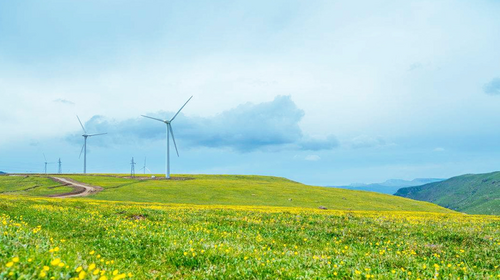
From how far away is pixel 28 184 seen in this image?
301ft

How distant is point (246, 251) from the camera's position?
40.0 ft

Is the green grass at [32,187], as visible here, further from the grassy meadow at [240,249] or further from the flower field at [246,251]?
the flower field at [246,251]

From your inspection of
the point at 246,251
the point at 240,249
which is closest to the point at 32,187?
the point at 240,249

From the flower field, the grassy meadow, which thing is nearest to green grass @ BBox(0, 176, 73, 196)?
the grassy meadow

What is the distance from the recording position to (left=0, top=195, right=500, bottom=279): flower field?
8.41 m

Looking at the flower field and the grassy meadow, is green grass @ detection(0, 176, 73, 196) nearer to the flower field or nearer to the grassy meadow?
the grassy meadow

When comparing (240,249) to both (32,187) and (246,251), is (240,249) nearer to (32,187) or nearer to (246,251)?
(246,251)

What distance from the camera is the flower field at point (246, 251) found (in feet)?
27.6

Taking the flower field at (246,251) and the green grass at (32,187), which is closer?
the flower field at (246,251)

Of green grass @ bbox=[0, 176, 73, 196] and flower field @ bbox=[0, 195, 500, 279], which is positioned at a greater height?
flower field @ bbox=[0, 195, 500, 279]

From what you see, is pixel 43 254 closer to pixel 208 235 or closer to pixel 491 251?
pixel 208 235

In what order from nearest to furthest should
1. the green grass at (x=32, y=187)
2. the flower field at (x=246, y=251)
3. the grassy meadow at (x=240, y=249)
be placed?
the flower field at (x=246, y=251) < the grassy meadow at (x=240, y=249) < the green grass at (x=32, y=187)

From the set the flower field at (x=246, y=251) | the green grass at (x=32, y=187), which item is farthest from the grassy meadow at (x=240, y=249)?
the green grass at (x=32, y=187)

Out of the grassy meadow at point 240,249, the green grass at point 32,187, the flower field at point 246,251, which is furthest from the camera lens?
the green grass at point 32,187
